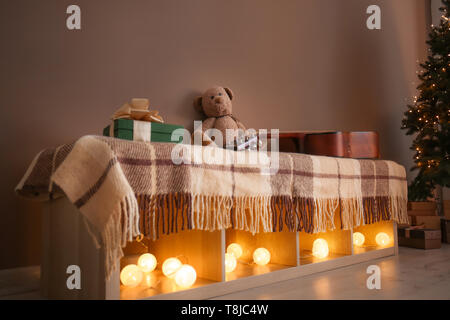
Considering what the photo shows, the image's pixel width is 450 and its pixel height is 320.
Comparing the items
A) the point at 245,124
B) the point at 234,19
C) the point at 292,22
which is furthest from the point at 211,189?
the point at 292,22

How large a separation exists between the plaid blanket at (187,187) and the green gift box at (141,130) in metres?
0.18

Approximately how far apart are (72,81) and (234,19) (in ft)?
3.33

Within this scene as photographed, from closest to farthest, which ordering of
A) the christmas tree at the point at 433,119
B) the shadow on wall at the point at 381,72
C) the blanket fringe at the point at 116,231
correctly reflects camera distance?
the blanket fringe at the point at 116,231, the christmas tree at the point at 433,119, the shadow on wall at the point at 381,72

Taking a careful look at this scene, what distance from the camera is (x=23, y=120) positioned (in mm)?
1475

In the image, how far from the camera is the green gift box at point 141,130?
3.90ft

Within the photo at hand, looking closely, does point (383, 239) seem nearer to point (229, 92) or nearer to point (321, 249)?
point (321, 249)

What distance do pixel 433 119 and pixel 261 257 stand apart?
1.88 meters

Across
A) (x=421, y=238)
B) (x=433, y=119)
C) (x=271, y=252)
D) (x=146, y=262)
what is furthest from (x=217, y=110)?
(x=433, y=119)

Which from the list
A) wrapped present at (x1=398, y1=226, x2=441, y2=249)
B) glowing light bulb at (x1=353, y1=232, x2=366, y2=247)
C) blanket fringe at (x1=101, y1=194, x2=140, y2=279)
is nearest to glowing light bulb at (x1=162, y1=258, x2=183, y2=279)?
blanket fringe at (x1=101, y1=194, x2=140, y2=279)

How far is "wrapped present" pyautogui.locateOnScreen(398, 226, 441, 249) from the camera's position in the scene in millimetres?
2047

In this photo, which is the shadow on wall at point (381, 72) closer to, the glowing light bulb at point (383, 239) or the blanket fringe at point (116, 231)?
the glowing light bulb at point (383, 239)

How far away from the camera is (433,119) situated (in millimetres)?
2602

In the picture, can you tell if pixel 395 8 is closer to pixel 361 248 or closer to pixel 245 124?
pixel 245 124

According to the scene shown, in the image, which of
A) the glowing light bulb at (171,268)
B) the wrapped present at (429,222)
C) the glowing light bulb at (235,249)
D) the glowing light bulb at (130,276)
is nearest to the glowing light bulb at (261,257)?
the glowing light bulb at (235,249)
